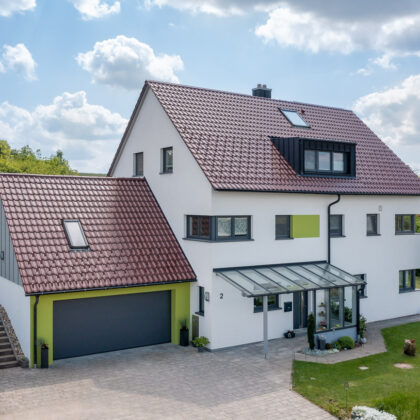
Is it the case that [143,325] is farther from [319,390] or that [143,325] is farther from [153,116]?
[153,116]

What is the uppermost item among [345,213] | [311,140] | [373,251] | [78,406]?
[311,140]

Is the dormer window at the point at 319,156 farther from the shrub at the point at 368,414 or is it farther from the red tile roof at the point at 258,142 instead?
the shrub at the point at 368,414

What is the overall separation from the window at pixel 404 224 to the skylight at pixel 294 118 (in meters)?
6.37

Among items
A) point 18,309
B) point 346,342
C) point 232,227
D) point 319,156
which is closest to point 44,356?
point 18,309

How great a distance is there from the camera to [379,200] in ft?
75.3

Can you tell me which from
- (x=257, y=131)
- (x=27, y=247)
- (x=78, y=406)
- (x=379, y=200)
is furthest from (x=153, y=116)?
(x=78, y=406)

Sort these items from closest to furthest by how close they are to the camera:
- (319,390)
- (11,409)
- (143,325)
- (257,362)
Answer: (11,409)
(319,390)
(257,362)
(143,325)

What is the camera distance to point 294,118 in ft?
80.8

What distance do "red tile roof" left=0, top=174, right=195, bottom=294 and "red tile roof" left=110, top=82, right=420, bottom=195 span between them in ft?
11.7

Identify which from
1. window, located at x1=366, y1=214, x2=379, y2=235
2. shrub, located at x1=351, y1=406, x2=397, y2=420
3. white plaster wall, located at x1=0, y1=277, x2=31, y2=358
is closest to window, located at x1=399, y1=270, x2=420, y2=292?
window, located at x1=366, y1=214, x2=379, y2=235

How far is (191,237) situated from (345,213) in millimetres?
7163

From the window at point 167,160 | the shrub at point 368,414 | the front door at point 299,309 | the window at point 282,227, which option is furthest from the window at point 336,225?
the shrub at point 368,414

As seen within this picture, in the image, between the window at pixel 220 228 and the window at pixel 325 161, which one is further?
the window at pixel 325 161

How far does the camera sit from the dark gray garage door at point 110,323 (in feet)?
54.9
